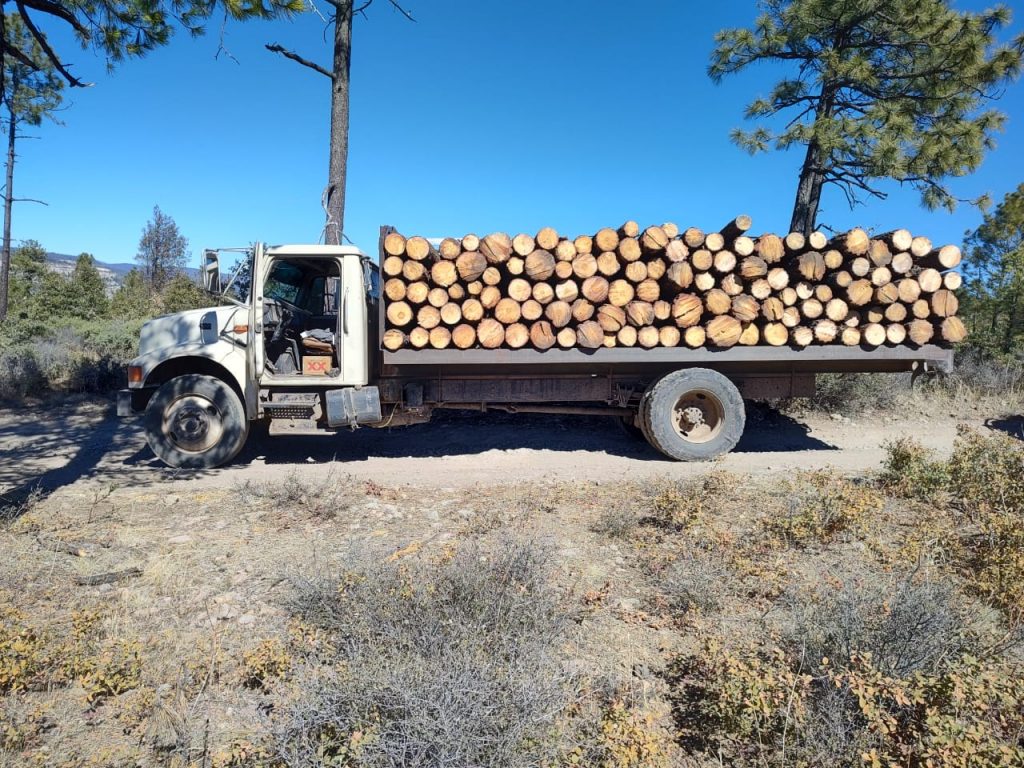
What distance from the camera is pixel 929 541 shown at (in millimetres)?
3898

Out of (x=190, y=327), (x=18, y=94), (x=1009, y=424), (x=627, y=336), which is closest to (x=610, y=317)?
(x=627, y=336)

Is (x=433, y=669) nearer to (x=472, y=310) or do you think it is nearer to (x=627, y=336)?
(x=472, y=310)

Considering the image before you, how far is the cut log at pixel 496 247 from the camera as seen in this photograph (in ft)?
19.9

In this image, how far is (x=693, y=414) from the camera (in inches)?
269

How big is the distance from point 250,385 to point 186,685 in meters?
4.16

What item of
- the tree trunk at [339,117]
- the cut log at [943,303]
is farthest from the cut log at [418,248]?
the cut log at [943,303]

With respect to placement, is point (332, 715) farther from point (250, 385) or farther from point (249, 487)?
point (250, 385)

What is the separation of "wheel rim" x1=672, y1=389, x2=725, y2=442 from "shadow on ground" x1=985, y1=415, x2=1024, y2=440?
457 centimetres

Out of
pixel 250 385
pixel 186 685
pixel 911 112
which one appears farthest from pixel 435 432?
pixel 911 112

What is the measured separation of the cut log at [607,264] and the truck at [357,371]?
811 mm

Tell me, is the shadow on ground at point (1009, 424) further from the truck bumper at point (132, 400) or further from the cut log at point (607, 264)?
the truck bumper at point (132, 400)

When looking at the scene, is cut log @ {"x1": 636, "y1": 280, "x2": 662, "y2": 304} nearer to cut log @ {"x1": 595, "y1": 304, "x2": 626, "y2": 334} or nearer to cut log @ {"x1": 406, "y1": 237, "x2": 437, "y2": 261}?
cut log @ {"x1": 595, "y1": 304, "x2": 626, "y2": 334}

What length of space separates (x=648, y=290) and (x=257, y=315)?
4.00 m

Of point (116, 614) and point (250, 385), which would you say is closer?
point (116, 614)
